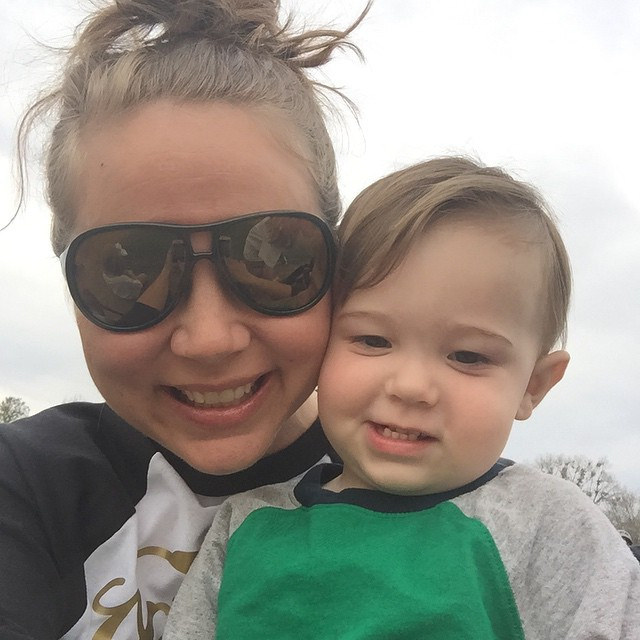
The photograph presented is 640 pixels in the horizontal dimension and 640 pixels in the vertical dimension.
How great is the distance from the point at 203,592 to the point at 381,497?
569 millimetres

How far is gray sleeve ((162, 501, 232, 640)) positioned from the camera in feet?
6.33

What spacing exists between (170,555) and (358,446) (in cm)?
69

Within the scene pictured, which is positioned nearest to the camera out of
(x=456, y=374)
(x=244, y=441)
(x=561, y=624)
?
(x=561, y=624)

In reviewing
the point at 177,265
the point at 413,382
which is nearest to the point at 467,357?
the point at 413,382

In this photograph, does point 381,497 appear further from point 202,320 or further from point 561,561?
point 202,320

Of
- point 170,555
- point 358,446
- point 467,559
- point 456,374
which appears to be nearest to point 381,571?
point 467,559

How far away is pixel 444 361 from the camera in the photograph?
1867 mm

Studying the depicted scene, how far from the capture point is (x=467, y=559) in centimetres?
170

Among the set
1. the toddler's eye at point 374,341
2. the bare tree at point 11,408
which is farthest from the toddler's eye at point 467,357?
the bare tree at point 11,408

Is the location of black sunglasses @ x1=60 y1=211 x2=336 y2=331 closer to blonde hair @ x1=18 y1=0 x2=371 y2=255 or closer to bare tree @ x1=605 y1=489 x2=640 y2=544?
blonde hair @ x1=18 y1=0 x2=371 y2=255

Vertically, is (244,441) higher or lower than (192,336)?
lower

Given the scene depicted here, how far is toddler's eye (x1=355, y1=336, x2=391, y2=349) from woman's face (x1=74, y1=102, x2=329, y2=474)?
121mm

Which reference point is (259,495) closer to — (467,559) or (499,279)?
(467,559)

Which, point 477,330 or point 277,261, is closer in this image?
point 477,330
